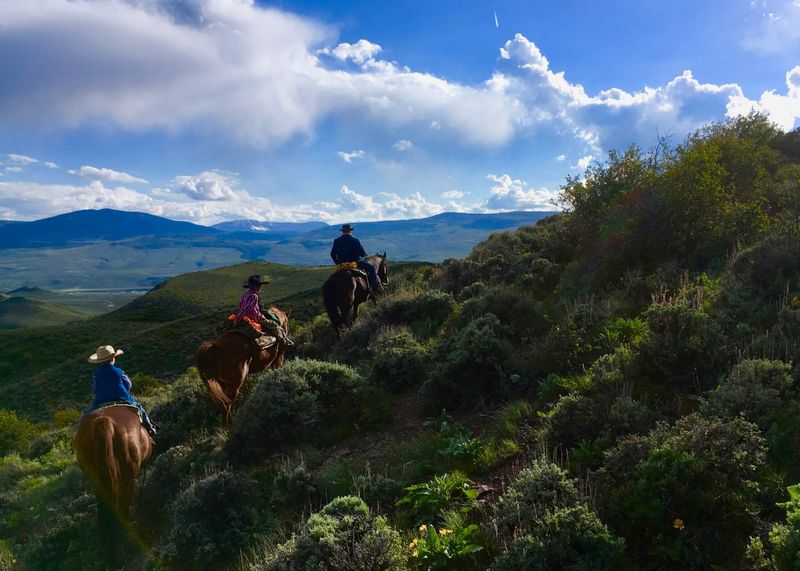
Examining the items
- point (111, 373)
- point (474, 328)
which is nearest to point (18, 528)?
point (111, 373)

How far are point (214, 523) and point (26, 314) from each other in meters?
182

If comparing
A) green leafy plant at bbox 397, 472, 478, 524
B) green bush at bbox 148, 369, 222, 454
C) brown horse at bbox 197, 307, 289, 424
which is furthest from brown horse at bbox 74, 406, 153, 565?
green leafy plant at bbox 397, 472, 478, 524

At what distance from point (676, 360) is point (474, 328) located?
10.5 feet

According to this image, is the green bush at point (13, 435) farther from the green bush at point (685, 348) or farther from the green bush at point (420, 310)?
the green bush at point (685, 348)

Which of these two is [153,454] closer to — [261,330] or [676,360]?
[261,330]

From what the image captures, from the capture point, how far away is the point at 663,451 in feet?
11.3

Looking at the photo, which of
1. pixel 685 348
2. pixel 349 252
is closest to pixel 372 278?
pixel 349 252

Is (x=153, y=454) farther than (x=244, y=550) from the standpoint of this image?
Yes

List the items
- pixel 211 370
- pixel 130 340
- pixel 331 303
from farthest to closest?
pixel 130 340 → pixel 331 303 → pixel 211 370

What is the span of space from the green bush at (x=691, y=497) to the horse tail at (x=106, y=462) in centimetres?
641

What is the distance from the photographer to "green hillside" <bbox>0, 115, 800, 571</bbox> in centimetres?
323

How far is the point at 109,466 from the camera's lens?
20.7 ft

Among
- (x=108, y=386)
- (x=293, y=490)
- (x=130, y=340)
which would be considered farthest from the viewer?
(x=130, y=340)

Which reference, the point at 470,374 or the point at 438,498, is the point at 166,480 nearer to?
the point at 438,498
